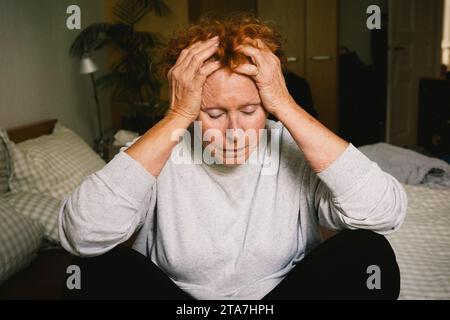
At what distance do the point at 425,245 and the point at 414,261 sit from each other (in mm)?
142

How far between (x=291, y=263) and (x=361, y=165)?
34 cm

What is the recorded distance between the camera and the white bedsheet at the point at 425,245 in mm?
1330

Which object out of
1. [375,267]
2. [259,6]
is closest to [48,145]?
[375,267]

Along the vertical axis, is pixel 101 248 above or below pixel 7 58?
below

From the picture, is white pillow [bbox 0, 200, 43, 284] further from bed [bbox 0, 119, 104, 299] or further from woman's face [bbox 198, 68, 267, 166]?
woman's face [bbox 198, 68, 267, 166]

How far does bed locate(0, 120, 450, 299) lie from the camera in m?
1.36

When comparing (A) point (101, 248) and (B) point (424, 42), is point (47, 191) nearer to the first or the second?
(A) point (101, 248)

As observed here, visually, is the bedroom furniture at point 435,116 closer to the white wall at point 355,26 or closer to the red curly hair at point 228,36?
the white wall at point 355,26

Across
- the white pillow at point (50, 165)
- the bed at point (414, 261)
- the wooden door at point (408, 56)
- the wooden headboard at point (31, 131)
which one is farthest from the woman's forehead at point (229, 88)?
the wooden door at point (408, 56)

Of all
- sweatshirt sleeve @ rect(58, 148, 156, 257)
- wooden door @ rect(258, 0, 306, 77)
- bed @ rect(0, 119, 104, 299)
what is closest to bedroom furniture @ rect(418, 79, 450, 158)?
wooden door @ rect(258, 0, 306, 77)

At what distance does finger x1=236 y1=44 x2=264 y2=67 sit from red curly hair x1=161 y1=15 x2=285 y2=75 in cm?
1

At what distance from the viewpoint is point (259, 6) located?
482cm

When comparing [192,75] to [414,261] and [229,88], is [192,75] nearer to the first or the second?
[229,88]

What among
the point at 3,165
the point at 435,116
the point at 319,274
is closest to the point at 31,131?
the point at 3,165
